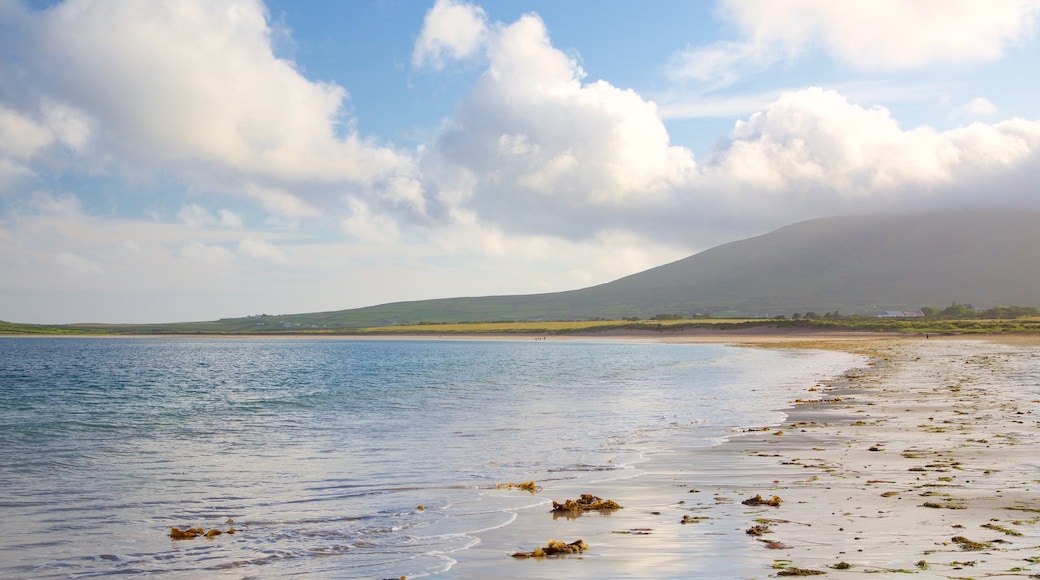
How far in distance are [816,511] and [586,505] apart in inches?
115

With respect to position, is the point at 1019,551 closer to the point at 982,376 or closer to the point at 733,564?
the point at 733,564

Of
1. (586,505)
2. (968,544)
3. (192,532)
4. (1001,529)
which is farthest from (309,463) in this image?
(1001,529)

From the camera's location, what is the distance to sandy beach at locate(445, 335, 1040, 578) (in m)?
7.65

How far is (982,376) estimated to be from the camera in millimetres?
33531

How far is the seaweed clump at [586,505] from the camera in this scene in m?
10.7

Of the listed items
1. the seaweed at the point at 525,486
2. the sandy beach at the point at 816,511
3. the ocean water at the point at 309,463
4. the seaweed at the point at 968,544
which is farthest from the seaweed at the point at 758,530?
the seaweed at the point at 525,486

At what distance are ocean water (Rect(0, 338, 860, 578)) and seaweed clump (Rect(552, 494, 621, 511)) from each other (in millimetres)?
647

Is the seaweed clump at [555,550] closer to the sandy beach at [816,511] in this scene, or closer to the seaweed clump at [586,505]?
the sandy beach at [816,511]

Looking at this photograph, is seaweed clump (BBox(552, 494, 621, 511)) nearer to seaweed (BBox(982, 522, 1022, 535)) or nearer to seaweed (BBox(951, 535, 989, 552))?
seaweed (BBox(951, 535, 989, 552))

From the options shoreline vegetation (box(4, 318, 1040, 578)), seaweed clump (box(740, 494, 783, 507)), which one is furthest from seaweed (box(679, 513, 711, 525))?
seaweed clump (box(740, 494, 783, 507))

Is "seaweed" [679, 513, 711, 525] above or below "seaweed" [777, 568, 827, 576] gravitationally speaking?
below

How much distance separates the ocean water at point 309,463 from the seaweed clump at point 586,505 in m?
0.65

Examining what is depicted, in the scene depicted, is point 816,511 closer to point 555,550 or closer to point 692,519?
point 692,519

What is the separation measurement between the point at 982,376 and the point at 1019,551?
29.8m
